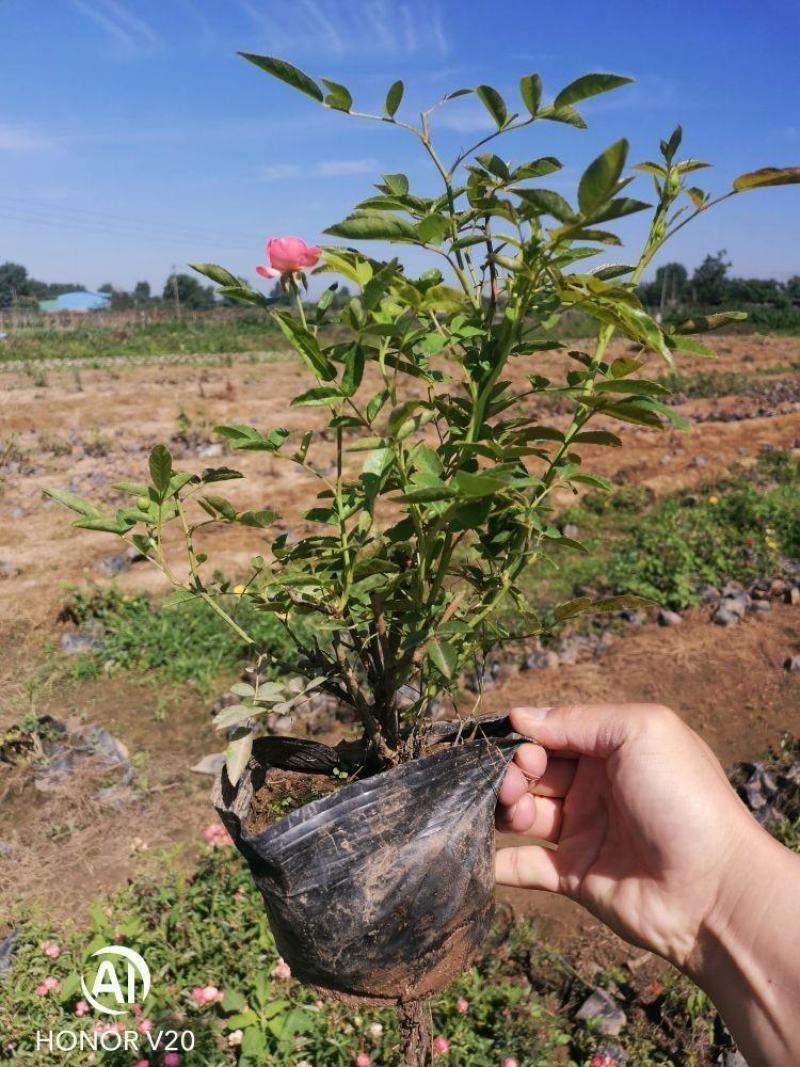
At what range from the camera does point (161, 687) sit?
510cm

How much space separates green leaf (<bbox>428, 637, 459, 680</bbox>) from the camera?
1.09m

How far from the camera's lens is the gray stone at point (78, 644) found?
5488mm

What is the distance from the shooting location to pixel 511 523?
51.1 inches

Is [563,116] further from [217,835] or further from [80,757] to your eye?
[80,757]

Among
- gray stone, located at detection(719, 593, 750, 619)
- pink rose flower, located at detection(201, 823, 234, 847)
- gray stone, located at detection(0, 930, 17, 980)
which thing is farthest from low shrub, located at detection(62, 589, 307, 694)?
gray stone, located at detection(719, 593, 750, 619)

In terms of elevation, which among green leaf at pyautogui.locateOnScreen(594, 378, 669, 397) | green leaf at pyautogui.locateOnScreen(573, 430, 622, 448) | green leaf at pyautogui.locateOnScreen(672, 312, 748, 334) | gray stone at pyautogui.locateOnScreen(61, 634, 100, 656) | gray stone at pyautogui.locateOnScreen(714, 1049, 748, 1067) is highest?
green leaf at pyautogui.locateOnScreen(672, 312, 748, 334)

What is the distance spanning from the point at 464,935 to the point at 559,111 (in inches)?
49.1

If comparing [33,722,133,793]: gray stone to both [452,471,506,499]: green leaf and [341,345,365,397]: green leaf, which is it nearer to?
[341,345,365,397]: green leaf

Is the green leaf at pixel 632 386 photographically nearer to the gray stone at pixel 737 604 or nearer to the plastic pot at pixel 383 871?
the plastic pot at pixel 383 871

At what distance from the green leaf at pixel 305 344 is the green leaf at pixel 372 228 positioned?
0.14 m

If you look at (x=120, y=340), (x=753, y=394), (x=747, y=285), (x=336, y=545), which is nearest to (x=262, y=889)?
(x=336, y=545)

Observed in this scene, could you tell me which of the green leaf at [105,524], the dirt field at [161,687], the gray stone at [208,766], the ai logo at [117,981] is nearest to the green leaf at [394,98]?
the green leaf at [105,524]

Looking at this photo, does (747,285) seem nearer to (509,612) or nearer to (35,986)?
(509,612)

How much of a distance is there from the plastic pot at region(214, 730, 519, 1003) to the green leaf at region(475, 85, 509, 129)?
0.90 metres
